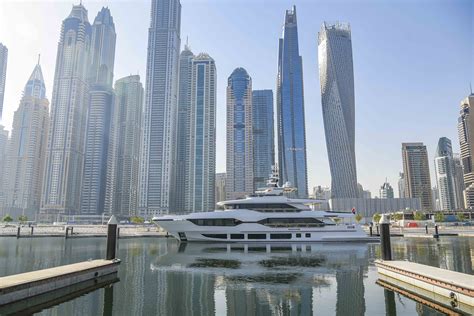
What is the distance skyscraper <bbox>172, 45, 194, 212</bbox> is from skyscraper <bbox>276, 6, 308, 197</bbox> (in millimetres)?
46242

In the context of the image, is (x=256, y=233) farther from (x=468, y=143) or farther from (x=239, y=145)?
(x=468, y=143)

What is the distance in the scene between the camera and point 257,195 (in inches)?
1668

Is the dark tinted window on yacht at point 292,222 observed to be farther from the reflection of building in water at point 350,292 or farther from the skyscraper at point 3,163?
the skyscraper at point 3,163

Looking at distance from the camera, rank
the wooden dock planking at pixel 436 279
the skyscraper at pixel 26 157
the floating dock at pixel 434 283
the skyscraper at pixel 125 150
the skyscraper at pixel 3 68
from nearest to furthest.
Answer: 1. the floating dock at pixel 434 283
2. the wooden dock planking at pixel 436 279
3. the skyscraper at pixel 26 157
4. the skyscraper at pixel 125 150
5. the skyscraper at pixel 3 68

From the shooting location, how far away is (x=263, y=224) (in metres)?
39.6

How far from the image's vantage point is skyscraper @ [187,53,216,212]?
146 metres

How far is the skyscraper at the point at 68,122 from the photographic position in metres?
136

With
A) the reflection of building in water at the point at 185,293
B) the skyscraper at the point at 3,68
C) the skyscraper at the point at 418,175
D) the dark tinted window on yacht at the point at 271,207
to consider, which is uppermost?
the skyscraper at the point at 3,68

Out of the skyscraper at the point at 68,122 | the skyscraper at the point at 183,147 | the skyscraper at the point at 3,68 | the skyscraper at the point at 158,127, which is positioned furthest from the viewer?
the skyscraper at the point at 3,68

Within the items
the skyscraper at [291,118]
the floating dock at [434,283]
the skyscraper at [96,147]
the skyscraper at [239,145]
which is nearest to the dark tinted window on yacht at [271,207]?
the floating dock at [434,283]

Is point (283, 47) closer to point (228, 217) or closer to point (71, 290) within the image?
point (228, 217)

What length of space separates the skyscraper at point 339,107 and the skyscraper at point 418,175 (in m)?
65.3

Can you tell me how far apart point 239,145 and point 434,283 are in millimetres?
151028

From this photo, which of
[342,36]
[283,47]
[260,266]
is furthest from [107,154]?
[260,266]
